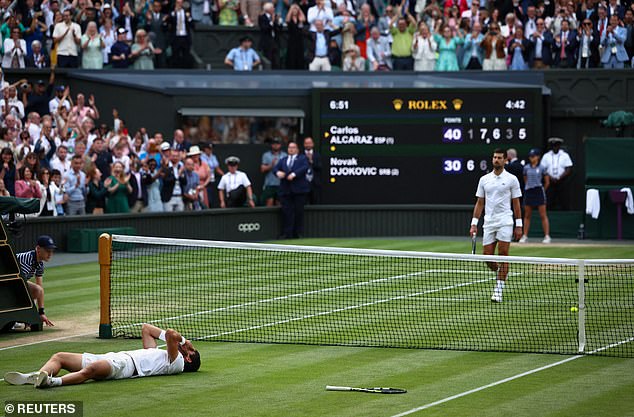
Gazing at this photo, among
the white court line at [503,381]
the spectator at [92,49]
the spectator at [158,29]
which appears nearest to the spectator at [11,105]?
the spectator at [92,49]

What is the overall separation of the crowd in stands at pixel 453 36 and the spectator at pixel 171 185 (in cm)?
574

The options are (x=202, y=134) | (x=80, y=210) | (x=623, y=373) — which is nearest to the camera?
(x=623, y=373)

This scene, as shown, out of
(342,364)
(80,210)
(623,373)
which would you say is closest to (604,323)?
(623,373)

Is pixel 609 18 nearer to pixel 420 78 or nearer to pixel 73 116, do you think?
pixel 420 78

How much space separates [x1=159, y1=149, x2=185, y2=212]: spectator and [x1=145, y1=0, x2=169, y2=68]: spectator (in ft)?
18.5

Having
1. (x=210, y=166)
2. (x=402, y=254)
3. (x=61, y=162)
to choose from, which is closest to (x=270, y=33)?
(x=210, y=166)

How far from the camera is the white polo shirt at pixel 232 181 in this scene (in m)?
30.4

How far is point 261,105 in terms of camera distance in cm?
3209

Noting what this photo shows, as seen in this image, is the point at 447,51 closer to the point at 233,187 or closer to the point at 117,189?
the point at 233,187

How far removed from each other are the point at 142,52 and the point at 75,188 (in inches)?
296

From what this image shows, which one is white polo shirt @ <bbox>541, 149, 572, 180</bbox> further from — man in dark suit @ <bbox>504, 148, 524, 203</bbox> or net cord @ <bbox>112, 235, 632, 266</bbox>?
net cord @ <bbox>112, 235, 632, 266</bbox>

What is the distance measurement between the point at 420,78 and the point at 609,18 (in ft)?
17.3

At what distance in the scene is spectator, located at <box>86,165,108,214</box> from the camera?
1088 inches

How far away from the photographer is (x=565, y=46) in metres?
33.6
